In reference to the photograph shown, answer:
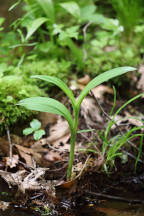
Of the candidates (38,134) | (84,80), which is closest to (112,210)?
(38,134)

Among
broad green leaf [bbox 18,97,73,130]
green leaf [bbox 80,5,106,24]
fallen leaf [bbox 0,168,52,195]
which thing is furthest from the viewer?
green leaf [bbox 80,5,106,24]

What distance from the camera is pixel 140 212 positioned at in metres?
1.48

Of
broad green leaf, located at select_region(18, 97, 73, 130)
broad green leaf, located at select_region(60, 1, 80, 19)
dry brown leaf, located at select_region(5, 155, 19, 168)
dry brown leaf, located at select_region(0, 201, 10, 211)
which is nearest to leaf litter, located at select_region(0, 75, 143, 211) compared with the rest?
dry brown leaf, located at select_region(5, 155, 19, 168)

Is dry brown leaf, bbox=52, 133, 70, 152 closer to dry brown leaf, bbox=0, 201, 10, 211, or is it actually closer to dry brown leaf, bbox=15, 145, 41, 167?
dry brown leaf, bbox=15, 145, 41, 167

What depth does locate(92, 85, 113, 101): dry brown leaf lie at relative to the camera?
2.40m

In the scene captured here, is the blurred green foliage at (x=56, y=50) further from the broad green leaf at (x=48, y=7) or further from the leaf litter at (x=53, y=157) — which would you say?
the leaf litter at (x=53, y=157)

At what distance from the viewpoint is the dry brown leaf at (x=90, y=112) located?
2.16 m

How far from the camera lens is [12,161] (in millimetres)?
1678

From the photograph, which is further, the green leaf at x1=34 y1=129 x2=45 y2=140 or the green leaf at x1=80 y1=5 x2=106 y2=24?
the green leaf at x1=80 y1=5 x2=106 y2=24

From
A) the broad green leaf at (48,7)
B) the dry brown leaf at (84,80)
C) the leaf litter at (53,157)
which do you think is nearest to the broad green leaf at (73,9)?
the broad green leaf at (48,7)

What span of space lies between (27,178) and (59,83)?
0.66m

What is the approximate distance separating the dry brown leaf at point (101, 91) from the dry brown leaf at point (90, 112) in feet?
0.52

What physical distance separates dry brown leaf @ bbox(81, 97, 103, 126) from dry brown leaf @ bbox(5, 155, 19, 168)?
0.72 metres

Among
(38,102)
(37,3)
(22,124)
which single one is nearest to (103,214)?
(38,102)
